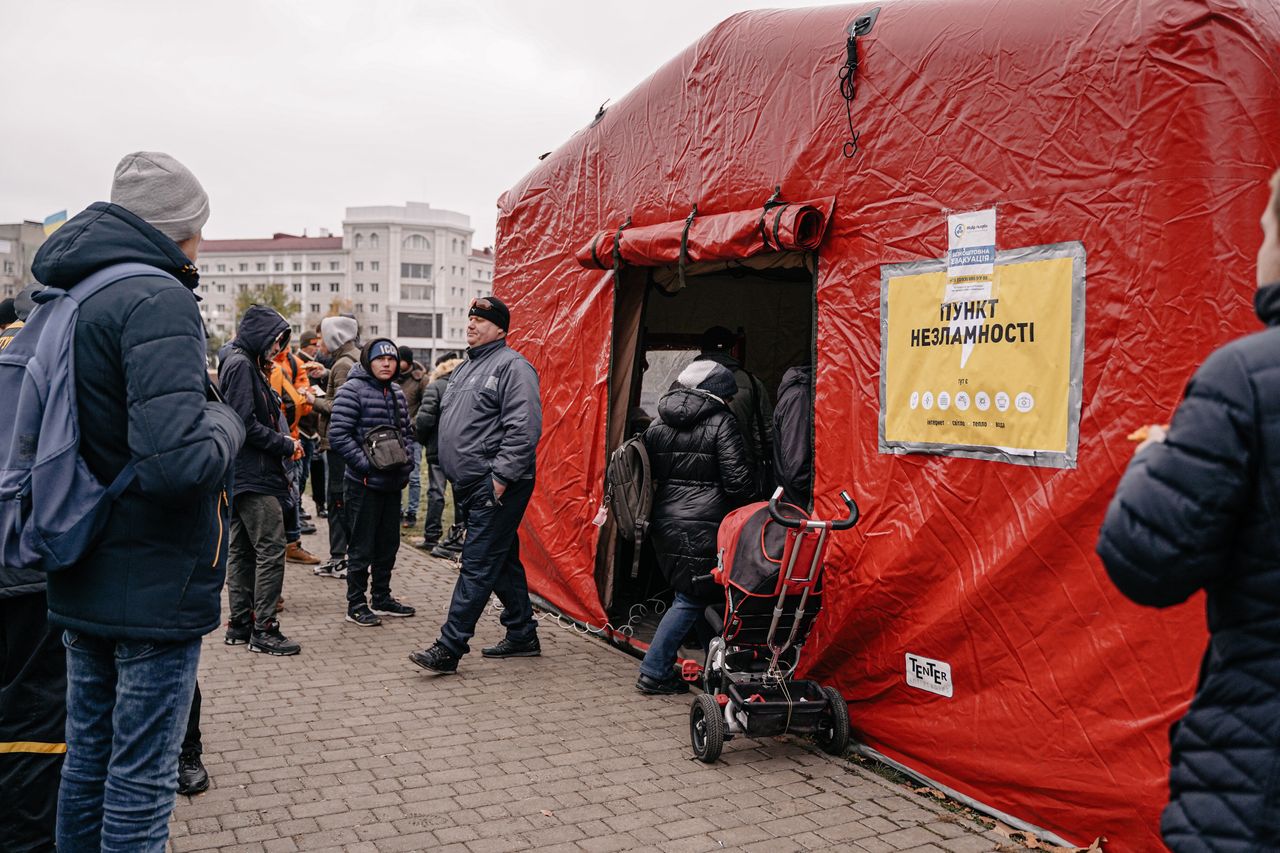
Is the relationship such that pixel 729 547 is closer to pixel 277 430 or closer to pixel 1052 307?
pixel 1052 307

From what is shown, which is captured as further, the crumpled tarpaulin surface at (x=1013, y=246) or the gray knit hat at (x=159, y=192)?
Result: the crumpled tarpaulin surface at (x=1013, y=246)

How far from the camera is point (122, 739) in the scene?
276 cm

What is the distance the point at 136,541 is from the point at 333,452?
6.20 m

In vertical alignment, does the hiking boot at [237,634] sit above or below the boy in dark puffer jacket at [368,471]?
below

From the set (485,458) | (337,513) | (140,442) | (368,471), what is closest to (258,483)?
(368,471)

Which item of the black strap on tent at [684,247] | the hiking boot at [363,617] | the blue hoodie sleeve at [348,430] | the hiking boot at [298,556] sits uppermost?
the black strap on tent at [684,247]

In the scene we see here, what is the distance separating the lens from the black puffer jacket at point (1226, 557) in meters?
1.80

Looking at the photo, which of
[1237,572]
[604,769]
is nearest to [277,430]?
[604,769]

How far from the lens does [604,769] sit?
4.73 metres

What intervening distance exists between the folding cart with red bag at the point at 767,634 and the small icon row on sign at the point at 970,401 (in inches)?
22.2

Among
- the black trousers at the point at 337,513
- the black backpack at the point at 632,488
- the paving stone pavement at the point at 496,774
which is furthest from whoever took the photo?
the black trousers at the point at 337,513

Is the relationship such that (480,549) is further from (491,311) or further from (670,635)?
(491,311)

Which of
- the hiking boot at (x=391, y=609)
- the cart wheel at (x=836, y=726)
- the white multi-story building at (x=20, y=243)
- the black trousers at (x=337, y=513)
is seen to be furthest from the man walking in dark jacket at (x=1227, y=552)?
the white multi-story building at (x=20, y=243)

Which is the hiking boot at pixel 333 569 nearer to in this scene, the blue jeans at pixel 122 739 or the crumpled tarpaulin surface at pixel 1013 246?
the crumpled tarpaulin surface at pixel 1013 246
